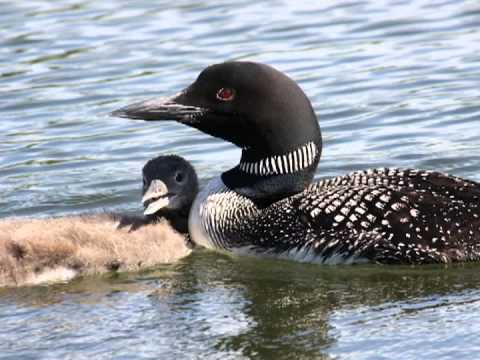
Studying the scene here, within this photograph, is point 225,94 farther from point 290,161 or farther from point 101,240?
point 101,240

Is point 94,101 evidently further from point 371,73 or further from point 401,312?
point 401,312

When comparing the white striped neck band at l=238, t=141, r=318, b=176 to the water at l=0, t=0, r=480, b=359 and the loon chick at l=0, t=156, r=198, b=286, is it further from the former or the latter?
the water at l=0, t=0, r=480, b=359

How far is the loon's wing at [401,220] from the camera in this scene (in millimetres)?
7027

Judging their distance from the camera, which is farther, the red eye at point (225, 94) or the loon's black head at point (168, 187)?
the red eye at point (225, 94)

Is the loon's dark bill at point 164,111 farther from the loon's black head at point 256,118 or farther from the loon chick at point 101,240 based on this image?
the loon chick at point 101,240

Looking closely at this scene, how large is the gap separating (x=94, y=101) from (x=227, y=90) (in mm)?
3590

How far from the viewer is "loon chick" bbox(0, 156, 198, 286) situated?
6.89 metres

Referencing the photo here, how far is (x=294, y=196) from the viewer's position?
753cm

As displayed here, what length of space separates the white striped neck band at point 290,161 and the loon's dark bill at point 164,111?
0.45 metres

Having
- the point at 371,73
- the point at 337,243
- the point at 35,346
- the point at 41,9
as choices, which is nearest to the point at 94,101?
the point at 371,73

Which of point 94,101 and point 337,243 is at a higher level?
point 94,101

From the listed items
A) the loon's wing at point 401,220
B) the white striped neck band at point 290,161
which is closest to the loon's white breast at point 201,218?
the white striped neck band at point 290,161

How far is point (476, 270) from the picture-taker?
6949mm

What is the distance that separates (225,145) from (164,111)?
7.23ft
